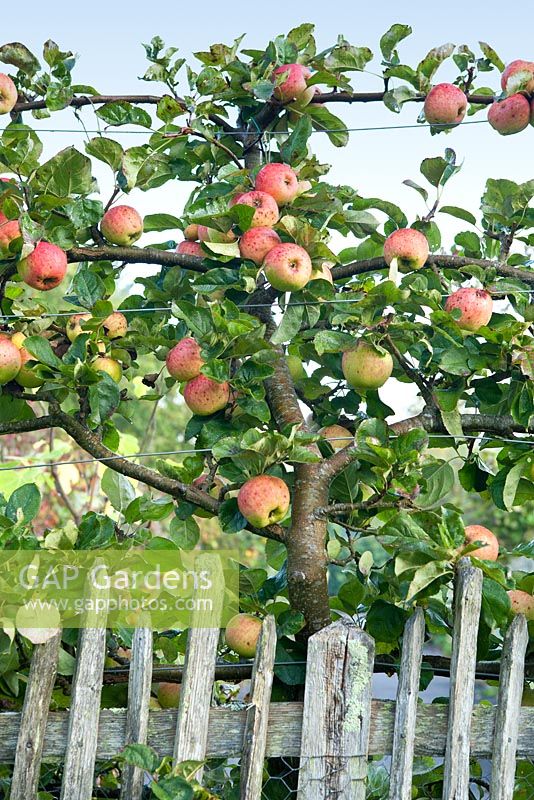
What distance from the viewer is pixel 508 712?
148 cm

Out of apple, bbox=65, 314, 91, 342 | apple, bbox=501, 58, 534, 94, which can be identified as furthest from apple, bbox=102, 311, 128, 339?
apple, bbox=501, 58, 534, 94

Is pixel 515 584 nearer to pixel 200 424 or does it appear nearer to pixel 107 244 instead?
pixel 200 424

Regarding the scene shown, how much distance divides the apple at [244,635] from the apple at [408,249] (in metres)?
0.70

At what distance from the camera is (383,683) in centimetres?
728

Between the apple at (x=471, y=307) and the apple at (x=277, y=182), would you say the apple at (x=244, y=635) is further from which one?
the apple at (x=277, y=182)

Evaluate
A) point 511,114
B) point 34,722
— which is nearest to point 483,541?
point 34,722

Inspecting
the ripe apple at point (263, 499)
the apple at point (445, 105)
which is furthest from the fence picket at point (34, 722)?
the apple at point (445, 105)

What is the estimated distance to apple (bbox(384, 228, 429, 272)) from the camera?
177 centimetres

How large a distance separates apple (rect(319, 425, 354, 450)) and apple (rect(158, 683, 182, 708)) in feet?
1.71

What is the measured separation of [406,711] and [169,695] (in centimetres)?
41

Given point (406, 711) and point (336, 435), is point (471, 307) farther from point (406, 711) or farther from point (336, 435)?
point (406, 711)

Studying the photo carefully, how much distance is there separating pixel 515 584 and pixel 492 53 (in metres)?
1.07

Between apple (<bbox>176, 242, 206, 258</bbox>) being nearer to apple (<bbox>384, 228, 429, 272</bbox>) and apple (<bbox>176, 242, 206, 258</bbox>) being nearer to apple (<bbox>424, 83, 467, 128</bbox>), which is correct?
apple (<bbox>384, 228, 429, 272</bbox>)

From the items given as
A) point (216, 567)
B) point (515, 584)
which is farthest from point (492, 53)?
point (216, 567)
